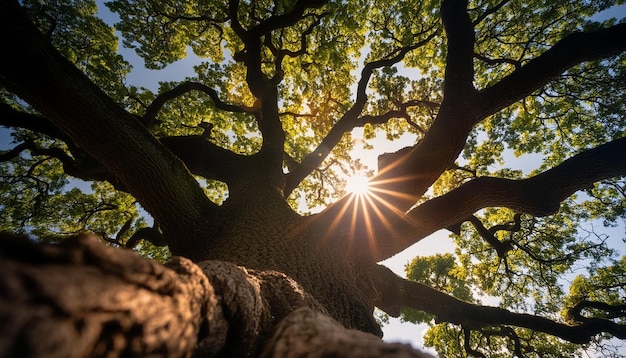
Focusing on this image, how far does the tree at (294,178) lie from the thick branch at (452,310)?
5cm

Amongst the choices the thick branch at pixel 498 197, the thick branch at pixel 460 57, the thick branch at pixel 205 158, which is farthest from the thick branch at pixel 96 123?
the thick branch at pixel 460 57

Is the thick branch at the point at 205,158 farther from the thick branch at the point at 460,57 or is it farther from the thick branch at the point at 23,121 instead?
the thick branch at the point at 460,57

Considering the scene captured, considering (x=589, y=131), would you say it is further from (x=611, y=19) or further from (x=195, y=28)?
(x=195, y=28)

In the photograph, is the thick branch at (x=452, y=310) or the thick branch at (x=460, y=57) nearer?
the thick branch at (x=460, y=57)

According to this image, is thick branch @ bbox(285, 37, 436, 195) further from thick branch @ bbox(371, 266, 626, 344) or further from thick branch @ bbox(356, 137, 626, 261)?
thick branch @ bbox(371, 266, 626, 344)

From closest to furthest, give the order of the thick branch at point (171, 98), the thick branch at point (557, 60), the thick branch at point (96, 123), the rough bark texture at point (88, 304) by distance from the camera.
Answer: the rough bark texture at point (88, 304) → the thick branch at point (96, 123) → the thick branch at point (557, 60) → the thick branch at point (171, 98)

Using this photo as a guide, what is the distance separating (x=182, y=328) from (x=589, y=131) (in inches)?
449

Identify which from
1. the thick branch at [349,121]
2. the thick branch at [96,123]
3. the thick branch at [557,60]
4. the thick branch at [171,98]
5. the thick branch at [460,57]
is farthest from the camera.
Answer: the thick branch at [349,121]

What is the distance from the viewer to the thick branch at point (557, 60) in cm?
403

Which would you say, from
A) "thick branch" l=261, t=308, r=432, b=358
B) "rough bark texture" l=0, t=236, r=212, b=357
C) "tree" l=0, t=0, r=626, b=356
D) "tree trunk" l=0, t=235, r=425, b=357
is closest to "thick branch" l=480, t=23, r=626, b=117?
"tree" l=0, t=0, r=626, b=356

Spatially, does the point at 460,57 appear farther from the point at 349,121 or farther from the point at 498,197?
the point at 349,121

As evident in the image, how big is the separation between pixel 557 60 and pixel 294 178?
Result: 5343 millimetres

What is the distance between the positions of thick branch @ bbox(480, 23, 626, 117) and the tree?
0.09 ft

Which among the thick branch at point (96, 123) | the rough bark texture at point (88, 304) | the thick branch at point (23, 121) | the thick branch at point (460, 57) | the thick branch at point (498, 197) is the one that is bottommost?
the rough bark texture at point (88, 304)
